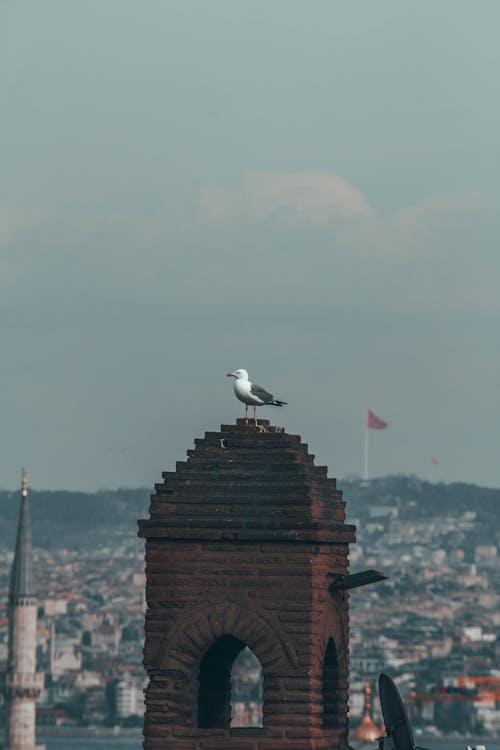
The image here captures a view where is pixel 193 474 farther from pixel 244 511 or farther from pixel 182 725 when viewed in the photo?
pixel 182 725

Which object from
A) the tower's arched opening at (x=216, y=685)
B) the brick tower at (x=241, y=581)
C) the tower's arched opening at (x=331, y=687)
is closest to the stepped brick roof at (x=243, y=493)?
the brick tower at (x=241, y=581)

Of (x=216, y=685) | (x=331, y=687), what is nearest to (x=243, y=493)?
(x=331, y=687)

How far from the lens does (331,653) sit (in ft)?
104

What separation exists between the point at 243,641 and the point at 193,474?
195 cm

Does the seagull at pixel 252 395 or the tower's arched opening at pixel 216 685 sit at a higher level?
the seagull at pixel 252 395

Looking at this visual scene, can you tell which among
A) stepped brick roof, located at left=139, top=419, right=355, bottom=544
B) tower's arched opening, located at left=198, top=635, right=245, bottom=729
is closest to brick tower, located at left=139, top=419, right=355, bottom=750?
stepped brick roof, located at left=139, top=419, right=355, bottom=544

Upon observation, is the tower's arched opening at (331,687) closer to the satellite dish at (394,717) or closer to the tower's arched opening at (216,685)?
the tower's arched opening at (216,685)

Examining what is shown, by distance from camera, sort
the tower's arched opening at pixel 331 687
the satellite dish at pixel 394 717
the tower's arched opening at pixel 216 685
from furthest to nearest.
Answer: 1. the tower's arched opening at pixel 216 685
2. the tower's arched opening at pixel 331 687
3. the satellite dish at pixel 394 717

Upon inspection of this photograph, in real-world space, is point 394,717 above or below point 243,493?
below

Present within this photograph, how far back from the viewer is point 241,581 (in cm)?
3036

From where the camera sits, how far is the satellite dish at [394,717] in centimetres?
2928

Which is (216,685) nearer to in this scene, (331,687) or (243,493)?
(331,687)

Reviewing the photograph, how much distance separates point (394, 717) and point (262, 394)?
4170 millimetres

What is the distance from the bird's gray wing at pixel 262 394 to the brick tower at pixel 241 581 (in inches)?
22.1
